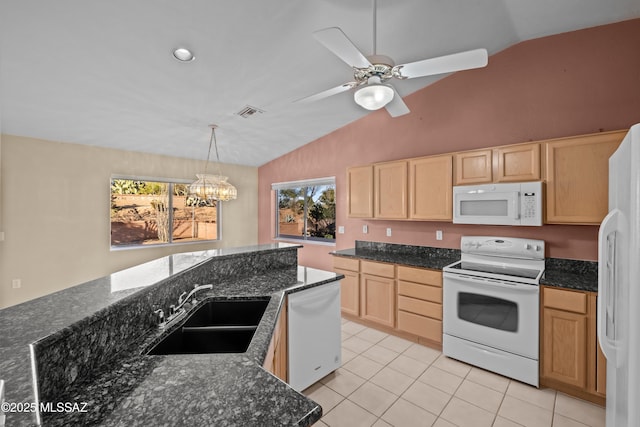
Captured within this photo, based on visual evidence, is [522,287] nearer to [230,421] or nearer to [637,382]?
[637,382]

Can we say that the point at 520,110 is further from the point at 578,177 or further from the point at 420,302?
the point at 420,302

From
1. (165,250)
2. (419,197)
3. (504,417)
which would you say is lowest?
(504,417)

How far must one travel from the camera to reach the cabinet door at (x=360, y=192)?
3.76 m

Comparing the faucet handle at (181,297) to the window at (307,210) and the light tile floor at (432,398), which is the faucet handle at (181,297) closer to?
the light tile floor at (432,398)

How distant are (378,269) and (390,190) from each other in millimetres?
1008

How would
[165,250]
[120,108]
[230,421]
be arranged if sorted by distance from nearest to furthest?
1. [230,421]
2. [120,108]
3. [165,250]

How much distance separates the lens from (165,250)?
4.90m

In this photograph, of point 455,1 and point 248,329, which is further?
point 455,1

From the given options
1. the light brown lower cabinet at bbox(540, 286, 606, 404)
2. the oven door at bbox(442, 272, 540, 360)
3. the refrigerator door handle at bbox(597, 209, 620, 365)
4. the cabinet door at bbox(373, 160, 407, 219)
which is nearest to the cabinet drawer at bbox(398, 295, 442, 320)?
the oven door at bbox(442, 272, 540, 360)

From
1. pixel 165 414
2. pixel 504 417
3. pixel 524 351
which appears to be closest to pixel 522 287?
pixel 524 351

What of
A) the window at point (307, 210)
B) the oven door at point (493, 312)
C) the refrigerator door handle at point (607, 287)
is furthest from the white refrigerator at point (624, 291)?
the window at point (307, 210)

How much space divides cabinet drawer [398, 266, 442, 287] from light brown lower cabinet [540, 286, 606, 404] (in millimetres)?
863

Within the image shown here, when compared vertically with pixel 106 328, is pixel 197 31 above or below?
above

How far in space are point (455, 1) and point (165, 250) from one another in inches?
204
